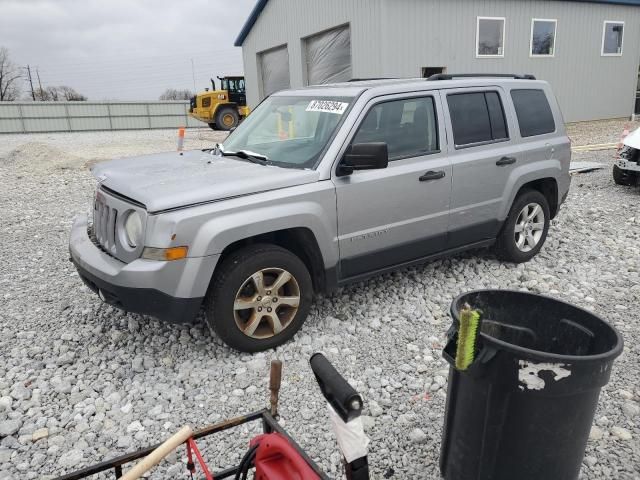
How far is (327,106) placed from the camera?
4.31m

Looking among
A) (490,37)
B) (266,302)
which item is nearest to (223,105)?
(490,37)

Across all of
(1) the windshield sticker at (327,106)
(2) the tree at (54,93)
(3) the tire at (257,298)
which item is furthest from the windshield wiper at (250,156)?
(2) the tree at (54,93)

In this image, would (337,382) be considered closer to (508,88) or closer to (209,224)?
(209,224)

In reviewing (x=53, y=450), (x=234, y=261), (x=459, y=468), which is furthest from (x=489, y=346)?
(x=53, y=450)

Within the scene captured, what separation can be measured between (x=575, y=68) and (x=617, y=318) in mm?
17912

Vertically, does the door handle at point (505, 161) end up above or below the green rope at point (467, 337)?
above

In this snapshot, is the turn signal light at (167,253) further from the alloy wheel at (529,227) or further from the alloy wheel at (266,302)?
the alloy wheel at (529,227)

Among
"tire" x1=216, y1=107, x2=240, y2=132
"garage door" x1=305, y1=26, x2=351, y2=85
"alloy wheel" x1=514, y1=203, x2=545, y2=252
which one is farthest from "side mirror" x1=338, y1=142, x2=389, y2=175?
"tire" x1=216, y1=107, x2=240, y2=132

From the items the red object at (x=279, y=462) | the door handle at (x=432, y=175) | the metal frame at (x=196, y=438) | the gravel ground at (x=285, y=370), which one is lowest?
the gravel ground at (x=285, y=370)

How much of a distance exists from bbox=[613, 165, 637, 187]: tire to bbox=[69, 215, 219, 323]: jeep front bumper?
26.0 ft

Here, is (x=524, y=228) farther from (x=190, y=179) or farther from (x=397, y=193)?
(x=190, y=179)

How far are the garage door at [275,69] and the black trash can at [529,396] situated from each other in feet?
62.5

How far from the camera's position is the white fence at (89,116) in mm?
31203

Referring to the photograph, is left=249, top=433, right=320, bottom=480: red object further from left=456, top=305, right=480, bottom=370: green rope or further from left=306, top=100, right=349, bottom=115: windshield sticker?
left=306, top=100, right=349, bottom=115: windshield sticker
